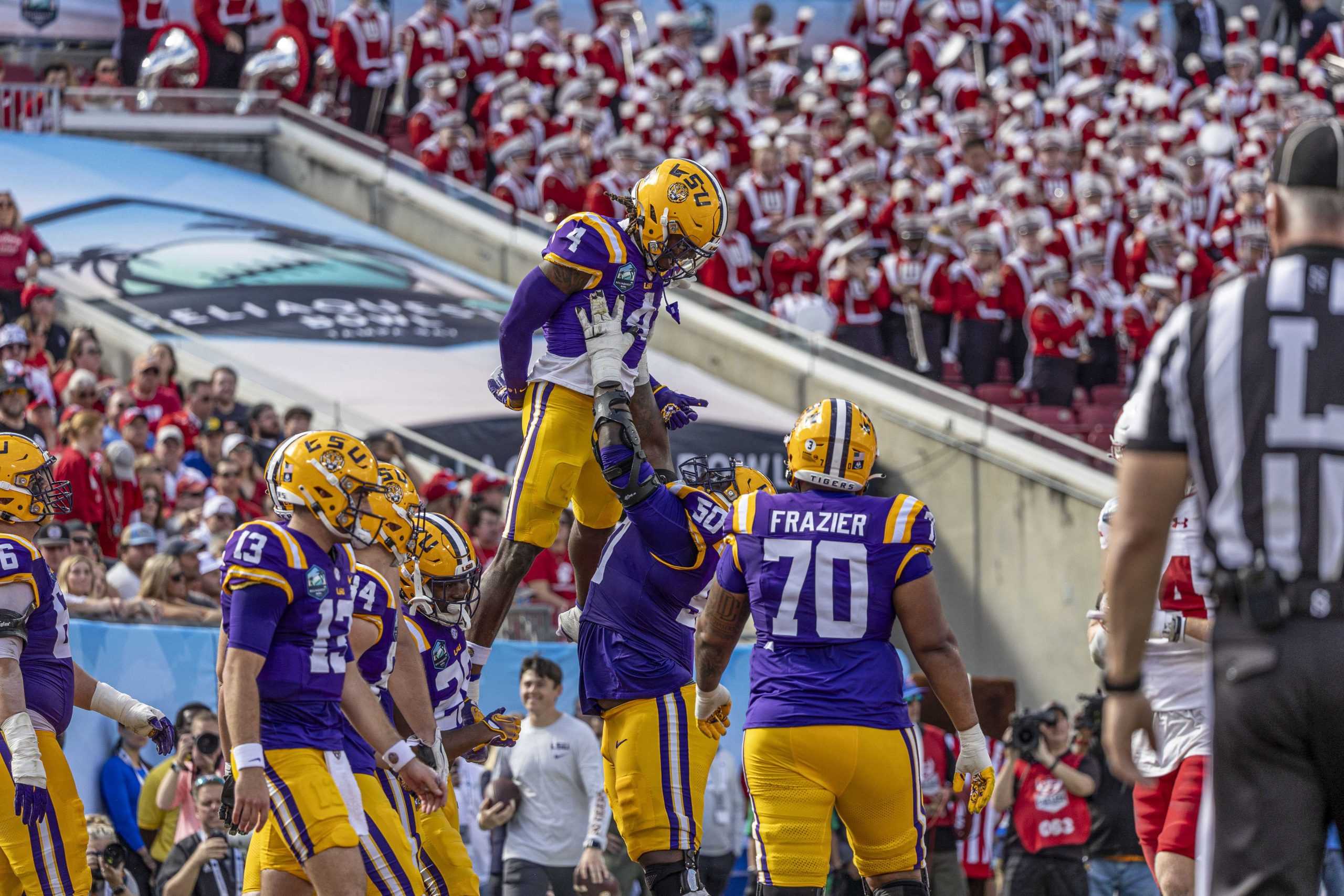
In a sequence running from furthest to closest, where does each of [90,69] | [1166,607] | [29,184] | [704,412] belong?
[90,69] < [29,184] < [704,412] < [1166,607]

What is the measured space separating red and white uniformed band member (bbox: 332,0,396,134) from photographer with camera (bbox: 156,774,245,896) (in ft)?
43.5

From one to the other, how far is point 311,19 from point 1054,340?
9.46 m

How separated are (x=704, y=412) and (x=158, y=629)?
7.96m

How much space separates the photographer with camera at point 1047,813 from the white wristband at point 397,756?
221 inches

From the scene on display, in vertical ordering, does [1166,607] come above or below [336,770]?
above

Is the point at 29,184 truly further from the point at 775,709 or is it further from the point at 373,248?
the point at 775,709

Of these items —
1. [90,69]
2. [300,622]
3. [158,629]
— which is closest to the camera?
[300,622]

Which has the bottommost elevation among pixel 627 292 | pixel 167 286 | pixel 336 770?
pixel 336 770

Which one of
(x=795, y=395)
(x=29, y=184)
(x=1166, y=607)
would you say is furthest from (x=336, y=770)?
(x=29, y=184)

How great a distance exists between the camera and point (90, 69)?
75.7ft

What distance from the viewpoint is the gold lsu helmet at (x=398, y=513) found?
22.8ft

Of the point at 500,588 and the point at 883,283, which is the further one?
the point at 883,283

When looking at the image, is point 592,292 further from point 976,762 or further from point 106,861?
point 106,861

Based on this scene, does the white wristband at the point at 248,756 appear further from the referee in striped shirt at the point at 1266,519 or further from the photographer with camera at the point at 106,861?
the photographer with camera at the point at 106,861
